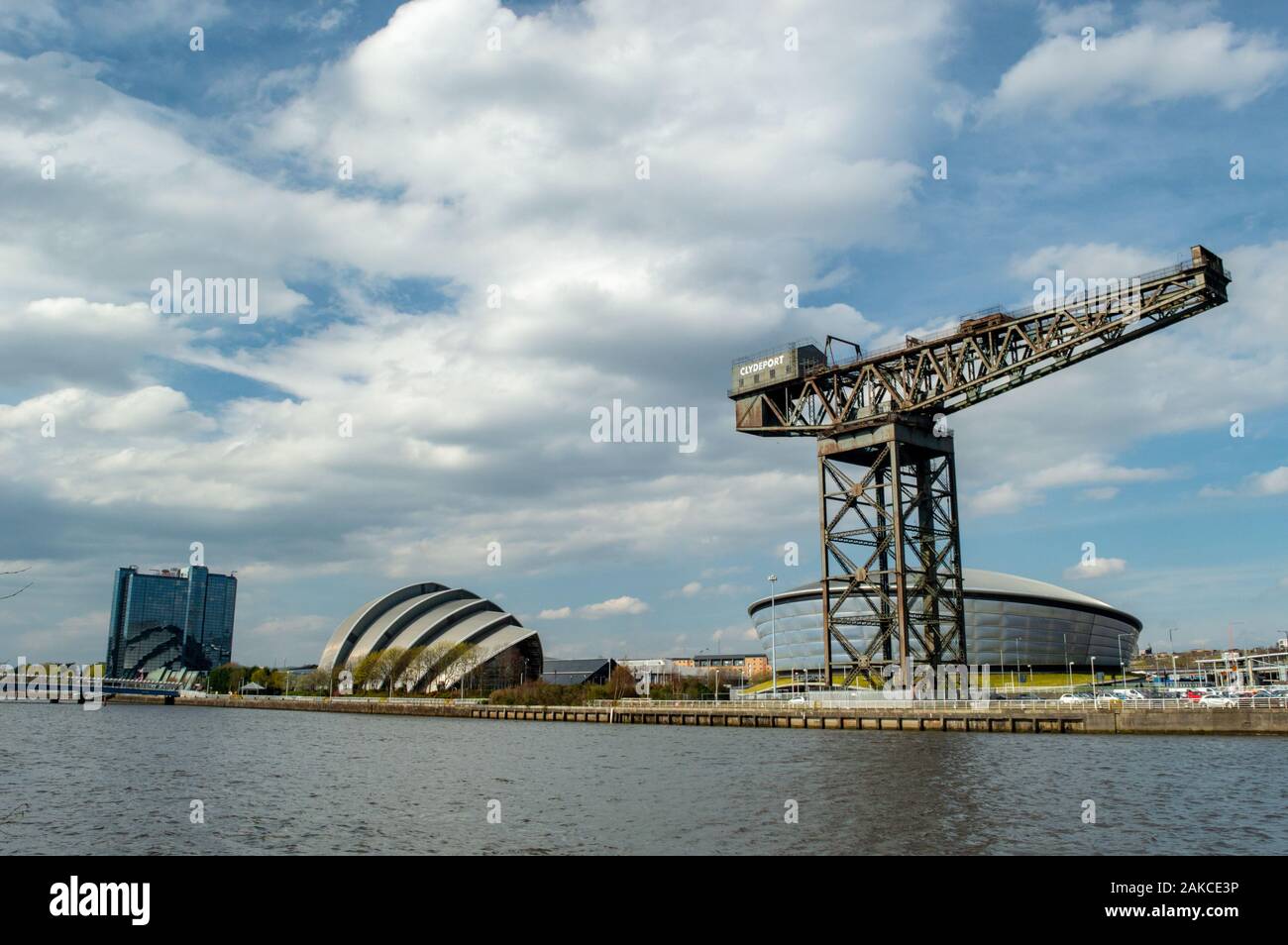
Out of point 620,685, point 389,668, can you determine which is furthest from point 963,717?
point 389,668

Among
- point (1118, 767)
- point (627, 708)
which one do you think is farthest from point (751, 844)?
point (627, 708)

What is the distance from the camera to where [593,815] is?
28.6 m

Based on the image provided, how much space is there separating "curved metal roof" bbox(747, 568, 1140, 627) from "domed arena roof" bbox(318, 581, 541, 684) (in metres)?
50.5

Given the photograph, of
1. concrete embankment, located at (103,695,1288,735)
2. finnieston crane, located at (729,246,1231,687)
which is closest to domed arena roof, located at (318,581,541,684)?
concrete embankment, located at (103,695,1288,735)

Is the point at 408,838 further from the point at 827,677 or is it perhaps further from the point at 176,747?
the point at 827,677

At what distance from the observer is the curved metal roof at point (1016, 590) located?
12269 cm

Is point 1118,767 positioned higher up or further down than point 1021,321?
further down

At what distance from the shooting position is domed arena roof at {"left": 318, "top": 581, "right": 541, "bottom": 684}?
15950 centimetres

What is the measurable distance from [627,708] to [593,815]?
65.7 metres

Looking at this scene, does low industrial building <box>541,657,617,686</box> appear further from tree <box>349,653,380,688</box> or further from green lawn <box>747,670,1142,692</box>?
green lawn <box>747,670,1142,692</box>

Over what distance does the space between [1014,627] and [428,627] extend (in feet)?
306

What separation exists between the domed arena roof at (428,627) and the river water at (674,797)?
103574 mm

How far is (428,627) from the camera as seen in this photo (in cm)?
16088
